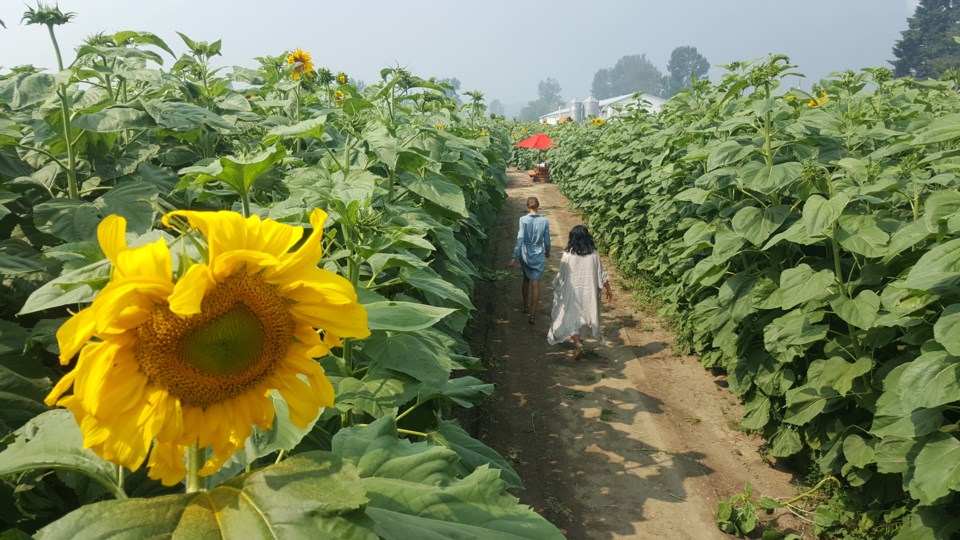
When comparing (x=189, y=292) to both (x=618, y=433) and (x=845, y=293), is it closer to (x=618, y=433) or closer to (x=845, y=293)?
(x=845, y=293)

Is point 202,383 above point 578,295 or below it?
above

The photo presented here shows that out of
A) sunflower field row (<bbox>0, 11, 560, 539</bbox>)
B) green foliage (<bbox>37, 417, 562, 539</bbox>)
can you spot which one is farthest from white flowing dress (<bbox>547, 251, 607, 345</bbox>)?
green foliage (<bbox>37, 417, 562, 539</bbox>)

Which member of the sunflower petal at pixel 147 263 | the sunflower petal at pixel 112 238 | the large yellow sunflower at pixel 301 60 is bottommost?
the sunflower petal at pixel 147 263

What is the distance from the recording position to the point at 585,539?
4.46 metres

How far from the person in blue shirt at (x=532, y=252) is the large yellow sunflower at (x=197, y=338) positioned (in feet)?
26.9

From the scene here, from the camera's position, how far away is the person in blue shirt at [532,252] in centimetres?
920

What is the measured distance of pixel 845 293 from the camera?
4.29 meters

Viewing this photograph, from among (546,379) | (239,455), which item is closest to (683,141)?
(546,379)

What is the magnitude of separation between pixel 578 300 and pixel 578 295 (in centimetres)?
7

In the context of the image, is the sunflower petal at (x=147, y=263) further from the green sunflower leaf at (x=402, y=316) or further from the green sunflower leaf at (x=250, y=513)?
the green sunflower leaf at (x=402, y=316)

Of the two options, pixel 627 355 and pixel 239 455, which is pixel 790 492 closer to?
pixel 627 355

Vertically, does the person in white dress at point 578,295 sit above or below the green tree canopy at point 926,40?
below

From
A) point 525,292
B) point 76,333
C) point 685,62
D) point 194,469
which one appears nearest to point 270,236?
point 76,333

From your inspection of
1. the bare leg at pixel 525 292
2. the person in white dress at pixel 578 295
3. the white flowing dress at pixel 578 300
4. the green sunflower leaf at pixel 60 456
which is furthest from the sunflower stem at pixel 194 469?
the bare leg at pixel 525 292
